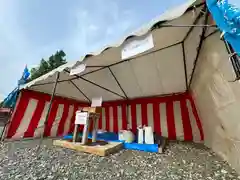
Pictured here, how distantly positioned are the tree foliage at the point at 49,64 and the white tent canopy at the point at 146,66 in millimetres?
14024

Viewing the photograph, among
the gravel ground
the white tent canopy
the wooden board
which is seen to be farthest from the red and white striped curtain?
the wooden board

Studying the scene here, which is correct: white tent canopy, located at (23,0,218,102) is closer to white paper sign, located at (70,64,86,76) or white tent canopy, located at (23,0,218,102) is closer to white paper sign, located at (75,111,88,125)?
white paper sign, located at (70,64,86,76)

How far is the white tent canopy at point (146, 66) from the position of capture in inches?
52.5

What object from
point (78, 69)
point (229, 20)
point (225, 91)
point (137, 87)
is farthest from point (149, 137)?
point (229, 20)

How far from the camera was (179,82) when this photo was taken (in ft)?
9.71

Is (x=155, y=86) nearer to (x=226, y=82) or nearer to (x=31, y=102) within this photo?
(x=226, y=82)

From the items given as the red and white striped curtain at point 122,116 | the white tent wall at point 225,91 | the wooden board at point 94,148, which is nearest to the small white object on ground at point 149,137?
the wooden board at point 94,148

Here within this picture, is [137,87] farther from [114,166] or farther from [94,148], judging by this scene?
[114,166]

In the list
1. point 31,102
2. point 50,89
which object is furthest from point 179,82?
point 31,102

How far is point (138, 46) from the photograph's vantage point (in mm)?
1358

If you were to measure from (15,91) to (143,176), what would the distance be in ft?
11.6

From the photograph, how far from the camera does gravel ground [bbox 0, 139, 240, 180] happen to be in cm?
147

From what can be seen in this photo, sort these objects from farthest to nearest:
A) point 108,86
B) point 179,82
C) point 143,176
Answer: point 108,86 → point 179,82 → point 143,176

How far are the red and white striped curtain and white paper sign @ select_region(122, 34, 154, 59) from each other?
8.08ft
